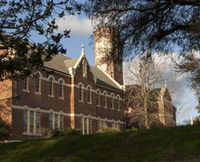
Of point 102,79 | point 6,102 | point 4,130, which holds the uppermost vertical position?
point 102,79

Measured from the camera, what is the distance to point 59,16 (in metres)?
14.8

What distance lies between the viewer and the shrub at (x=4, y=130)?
3772 cm

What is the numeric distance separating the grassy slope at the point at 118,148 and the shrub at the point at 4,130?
53.7ft

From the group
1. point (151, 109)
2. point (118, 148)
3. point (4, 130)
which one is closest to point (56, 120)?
point (4, 130)

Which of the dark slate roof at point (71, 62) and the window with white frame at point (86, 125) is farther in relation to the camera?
the dark slate roof at point (71, 62)

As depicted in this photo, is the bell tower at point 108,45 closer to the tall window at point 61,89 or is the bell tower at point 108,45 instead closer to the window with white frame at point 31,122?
the window with white frame at point 31,122

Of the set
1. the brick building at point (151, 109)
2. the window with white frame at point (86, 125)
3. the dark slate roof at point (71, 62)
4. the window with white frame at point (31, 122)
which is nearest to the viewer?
the window with white frame at point (31, 122)

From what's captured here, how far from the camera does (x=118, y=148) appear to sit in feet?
57.0

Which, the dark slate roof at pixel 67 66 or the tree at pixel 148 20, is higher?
the dark slate roof at pixel 67 66

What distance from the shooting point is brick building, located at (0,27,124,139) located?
134 feet

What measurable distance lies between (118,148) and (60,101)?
31513 mm

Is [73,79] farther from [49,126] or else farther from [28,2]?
[28,2]

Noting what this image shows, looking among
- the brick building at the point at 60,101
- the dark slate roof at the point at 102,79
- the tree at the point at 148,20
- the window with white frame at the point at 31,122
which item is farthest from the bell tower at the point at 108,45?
the dark slate roof at the point at 102,79

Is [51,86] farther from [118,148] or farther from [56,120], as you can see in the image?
[118,148]
